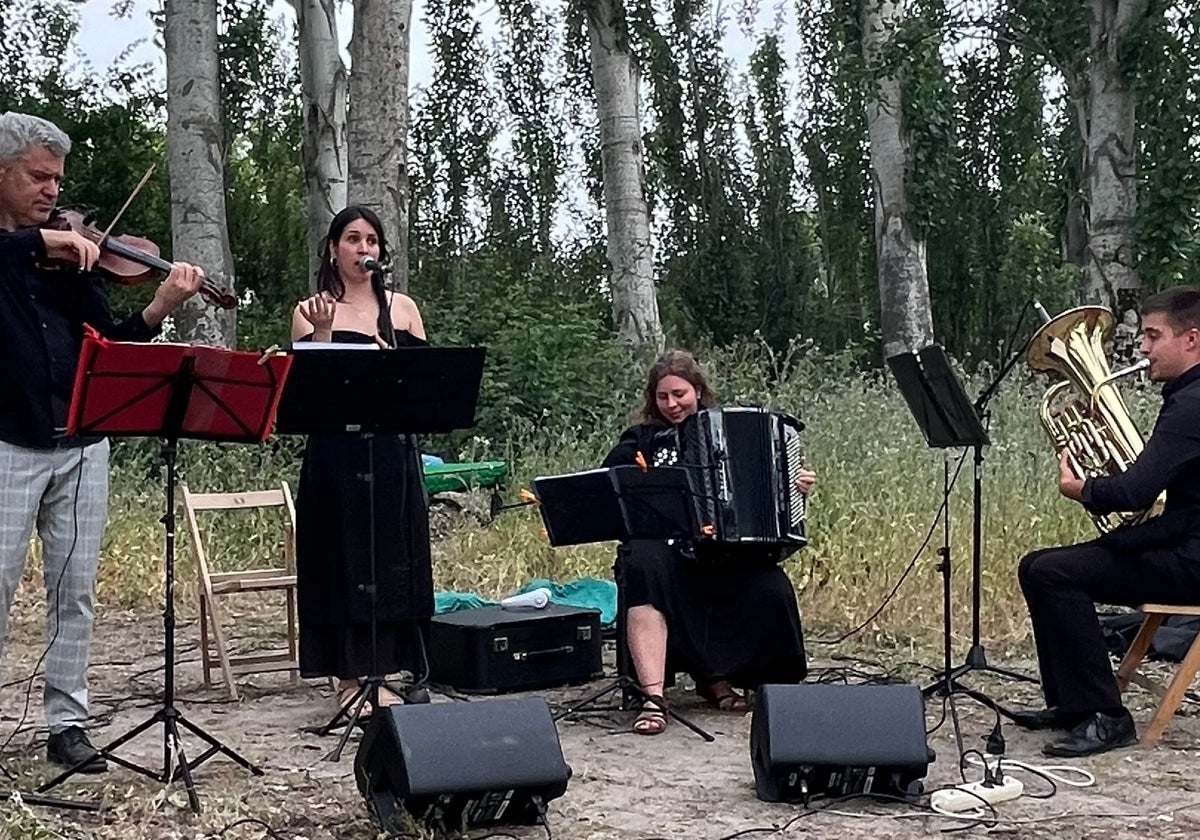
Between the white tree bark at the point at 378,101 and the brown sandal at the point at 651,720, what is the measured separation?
14.4 ft

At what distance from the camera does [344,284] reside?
5305mm

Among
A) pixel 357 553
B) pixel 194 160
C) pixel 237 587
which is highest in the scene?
pixel 194 160

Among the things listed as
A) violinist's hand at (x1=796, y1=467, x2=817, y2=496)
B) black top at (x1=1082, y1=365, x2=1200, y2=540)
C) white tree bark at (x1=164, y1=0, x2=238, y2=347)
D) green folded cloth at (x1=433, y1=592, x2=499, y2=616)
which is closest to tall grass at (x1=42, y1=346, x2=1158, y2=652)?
white tree bark at (x1=164, y1=0, x2=238, y2=347)

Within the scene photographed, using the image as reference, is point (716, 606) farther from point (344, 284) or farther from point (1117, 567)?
point (344, 284)

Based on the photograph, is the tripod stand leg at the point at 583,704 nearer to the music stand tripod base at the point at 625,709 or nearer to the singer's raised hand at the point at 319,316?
the music stand tripod base at the point at 625,709

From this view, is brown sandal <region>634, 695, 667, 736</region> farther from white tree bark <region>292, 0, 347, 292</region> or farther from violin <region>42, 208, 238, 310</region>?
white tree bark <region>292, 0, 347, 292</region>

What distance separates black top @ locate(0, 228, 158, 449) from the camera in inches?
169

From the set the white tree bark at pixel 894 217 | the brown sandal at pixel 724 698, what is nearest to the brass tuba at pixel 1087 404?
the brown sandal at pixel 724 698

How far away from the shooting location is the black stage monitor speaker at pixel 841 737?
412 centimetres

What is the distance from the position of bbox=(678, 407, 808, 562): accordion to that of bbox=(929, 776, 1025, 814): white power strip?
1.32 m

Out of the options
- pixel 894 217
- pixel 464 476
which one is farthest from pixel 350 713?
pixel 894 217

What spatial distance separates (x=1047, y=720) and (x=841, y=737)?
1413 mm

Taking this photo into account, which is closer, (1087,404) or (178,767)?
(178,767)

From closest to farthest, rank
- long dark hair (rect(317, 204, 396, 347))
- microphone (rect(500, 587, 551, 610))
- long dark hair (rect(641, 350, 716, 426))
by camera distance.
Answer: long dark hair (rect(317, 204, 396, 347)) → long dark hair (rect(641, 350, 716, 426)) → microphone (rect(500, 587, 551, 610))
